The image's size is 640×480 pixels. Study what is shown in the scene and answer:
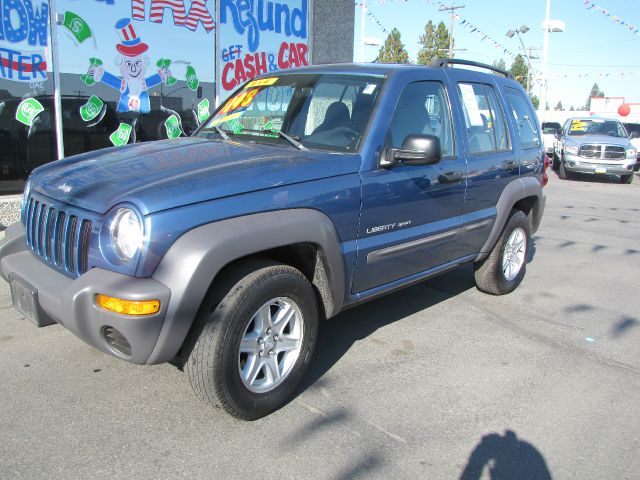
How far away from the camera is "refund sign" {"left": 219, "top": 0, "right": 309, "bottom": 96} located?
8.76 m

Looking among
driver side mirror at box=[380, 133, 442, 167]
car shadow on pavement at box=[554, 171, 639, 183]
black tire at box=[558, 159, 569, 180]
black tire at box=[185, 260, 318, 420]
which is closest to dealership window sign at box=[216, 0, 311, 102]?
driver side mirror at box=[380, 133, 442, 167]

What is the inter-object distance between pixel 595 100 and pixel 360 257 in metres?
62.7

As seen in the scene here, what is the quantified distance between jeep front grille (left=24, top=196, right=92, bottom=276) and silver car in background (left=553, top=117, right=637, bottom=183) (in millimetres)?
14920

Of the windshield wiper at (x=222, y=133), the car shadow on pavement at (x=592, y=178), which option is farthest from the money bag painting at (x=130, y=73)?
the car shadow on pavement at (x=592, y=178)

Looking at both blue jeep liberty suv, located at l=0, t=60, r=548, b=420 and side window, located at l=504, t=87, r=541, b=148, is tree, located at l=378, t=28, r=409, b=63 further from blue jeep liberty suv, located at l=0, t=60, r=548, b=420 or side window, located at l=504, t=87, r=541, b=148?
blue jeep liberty suv, located at l=0, t=60, r=548, b=420

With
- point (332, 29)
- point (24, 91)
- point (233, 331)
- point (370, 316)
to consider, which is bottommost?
point (370, 316)

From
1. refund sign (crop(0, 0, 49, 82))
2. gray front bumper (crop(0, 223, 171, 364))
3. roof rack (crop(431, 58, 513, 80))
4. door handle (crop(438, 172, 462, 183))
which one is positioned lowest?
gray front bumper (crop(0, 223, 171, 364))

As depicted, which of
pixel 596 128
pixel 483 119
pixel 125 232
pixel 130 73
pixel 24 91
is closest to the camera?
pixel 125 232

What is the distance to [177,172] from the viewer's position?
294cm

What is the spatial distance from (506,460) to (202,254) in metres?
1.78

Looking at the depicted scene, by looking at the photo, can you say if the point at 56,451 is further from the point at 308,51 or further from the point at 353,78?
the point at 308,51

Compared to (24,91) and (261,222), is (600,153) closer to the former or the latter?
(24,91)

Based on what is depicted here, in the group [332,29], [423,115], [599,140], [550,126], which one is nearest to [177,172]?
[423,115]

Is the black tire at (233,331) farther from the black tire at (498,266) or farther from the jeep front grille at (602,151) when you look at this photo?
the jeep front grille at (602,151)
